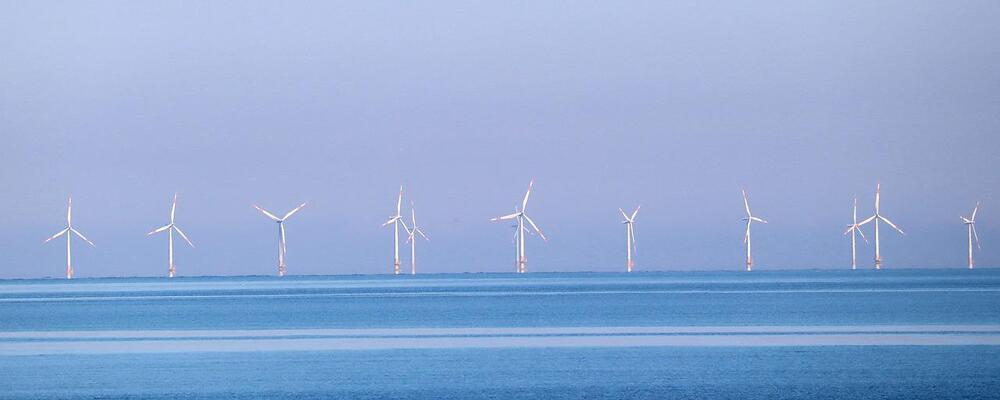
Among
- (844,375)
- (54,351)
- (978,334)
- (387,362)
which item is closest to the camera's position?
(844,375)

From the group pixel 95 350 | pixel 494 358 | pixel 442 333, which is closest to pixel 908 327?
pixel 442 333

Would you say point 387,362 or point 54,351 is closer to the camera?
point 387,362

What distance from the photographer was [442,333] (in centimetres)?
3500

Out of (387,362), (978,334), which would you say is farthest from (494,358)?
(978,334)

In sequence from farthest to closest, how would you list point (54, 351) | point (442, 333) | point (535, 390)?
point (442, 333), point (54, 351), point (535, 390)

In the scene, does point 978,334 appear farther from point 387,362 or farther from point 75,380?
point 75,380

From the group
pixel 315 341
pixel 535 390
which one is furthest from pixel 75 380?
pixel 315 341

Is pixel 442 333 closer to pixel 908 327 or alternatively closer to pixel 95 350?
pixel 95 350

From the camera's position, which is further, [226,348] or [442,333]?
[442,333]

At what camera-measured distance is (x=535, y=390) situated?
20453 mm

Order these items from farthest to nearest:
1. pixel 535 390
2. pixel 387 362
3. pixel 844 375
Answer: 1. pixel 387 362
2. pixel 844 375
3. pixel 535 390

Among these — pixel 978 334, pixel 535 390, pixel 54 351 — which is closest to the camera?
pixel 535 390

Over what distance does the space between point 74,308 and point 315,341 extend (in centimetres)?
3114

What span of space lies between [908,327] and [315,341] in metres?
14.1
